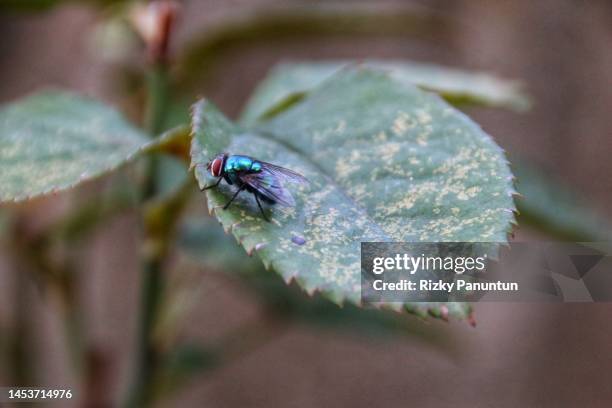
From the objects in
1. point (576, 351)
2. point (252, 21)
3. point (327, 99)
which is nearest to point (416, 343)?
point (576, 351)

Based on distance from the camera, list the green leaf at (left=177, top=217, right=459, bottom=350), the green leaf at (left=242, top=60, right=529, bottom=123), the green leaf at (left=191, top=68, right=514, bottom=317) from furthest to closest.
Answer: the green leaf at (left=177, top=217, right=459, bottom=350)
the green leaf at (left=242, top=60, right=529, bottom=123)
the green leaf at (left=191, top=68, right=514, bottom=317)

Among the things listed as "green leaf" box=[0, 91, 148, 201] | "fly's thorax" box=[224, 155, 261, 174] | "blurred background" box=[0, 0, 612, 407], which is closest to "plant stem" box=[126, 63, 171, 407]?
"green leaf" box=[0, 91, 148, 201]

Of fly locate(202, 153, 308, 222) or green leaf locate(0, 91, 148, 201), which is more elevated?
green leaf locate(0, 91, 148, 201)

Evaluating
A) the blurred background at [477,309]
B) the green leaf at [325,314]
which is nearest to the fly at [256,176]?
the green leaf at [325,314]

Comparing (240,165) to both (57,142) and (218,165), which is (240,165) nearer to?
(218,165)

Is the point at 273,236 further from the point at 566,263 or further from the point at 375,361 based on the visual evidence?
the point at 375,361

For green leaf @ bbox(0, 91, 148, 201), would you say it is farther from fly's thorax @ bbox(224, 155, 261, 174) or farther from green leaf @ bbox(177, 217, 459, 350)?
green leaf @ bbox(177, 217, 459, 350)
